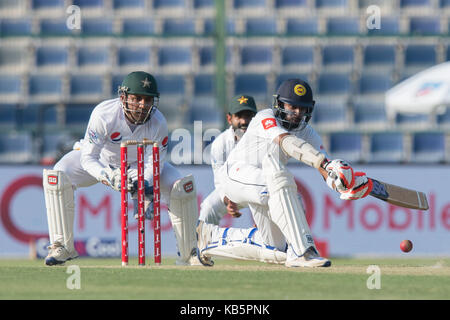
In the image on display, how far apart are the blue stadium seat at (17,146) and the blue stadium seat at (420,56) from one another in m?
7.37

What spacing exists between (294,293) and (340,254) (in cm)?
729

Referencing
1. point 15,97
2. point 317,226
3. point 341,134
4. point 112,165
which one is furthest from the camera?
point 15,97

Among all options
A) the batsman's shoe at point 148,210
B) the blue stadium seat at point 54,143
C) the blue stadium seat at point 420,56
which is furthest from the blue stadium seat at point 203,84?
the batsman's shoe at point 148,210

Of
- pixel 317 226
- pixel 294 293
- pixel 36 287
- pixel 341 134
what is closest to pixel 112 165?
pixel 36 287

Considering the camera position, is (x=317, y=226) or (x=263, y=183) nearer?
(x=263, y=183)

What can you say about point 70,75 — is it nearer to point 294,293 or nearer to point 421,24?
point 421,24

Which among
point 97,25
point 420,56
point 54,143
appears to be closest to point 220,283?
point 54,143

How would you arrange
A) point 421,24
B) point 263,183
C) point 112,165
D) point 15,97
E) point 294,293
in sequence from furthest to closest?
point 421,24 < point 15,97 < point 112,165 < point 263,183 < point 294,293

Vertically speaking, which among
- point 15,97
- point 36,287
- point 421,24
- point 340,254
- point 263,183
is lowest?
point 340,254

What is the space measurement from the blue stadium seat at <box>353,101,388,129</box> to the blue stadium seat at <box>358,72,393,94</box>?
40 cm

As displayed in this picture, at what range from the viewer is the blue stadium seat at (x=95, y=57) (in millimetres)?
17297

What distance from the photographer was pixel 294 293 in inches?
219
